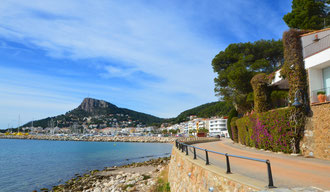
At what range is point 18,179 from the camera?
23.8 meters

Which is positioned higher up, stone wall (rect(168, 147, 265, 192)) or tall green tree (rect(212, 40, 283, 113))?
tall green tree (rect(212, 40, 283, 113))

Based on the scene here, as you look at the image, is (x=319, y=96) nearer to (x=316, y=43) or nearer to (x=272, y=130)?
(x=316, y=43)

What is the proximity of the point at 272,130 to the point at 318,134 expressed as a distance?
3.49 meters

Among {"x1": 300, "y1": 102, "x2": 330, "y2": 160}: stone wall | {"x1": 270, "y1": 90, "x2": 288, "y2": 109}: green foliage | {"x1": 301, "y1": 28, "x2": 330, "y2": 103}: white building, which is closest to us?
{"x1": 300, "y1": 102, "x2": 330, "y2": 160}: stone wall

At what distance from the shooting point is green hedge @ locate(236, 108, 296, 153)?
14448 millimetres

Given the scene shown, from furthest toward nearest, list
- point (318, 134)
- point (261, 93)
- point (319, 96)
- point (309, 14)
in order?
1. point (309, 14)
2. point (261, 93)
3. point (319, 96)
4. point (318, 134)

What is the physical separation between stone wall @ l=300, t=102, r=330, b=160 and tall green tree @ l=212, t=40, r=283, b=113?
38.5ft

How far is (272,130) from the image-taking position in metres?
15.9

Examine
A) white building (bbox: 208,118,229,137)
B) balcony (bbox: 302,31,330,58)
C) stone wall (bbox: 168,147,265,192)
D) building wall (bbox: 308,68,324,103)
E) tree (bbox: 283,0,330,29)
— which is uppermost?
tree (bbox: 283,0,330,29)

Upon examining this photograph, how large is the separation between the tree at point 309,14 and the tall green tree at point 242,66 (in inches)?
174

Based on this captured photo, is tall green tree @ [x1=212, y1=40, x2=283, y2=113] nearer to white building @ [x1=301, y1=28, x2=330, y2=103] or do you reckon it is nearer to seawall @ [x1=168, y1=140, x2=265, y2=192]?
white building @ [x1=301, y1=28, x2=330, y2=103]

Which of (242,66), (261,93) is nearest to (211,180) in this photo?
(261,93)

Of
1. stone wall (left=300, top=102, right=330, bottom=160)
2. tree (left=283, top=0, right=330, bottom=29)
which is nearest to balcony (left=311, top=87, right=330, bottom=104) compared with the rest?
stone wall (left=300, top=102, right=330, bottom=160)

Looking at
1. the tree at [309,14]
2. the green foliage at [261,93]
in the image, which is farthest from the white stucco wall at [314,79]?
the tree at [309,14]
